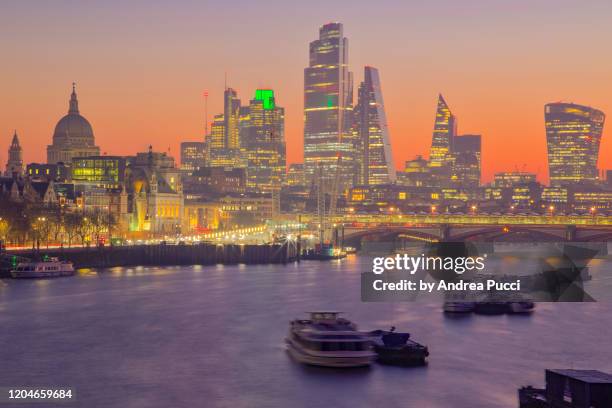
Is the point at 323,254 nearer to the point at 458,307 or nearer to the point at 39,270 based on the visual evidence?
the point at 39,270

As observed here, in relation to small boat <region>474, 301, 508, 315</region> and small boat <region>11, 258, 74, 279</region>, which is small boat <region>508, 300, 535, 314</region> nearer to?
small boat <region>474, 301, 508, 315</region>

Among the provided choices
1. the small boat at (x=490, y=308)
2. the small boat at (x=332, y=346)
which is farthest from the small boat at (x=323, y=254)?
the small boat at (x=332, y=346)

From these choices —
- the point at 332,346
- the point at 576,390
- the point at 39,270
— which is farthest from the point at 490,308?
the point at 39,270

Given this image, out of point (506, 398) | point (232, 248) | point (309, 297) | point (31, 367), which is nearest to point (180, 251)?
point (232, 248)

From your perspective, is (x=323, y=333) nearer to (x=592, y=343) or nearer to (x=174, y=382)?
(x=174, y=382)

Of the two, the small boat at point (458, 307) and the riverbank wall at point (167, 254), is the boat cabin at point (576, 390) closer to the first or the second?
the small boat at point (458, 307)

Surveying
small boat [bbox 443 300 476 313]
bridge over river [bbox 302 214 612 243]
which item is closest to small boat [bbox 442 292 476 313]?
small boat [bbox 443 300 476 313]
